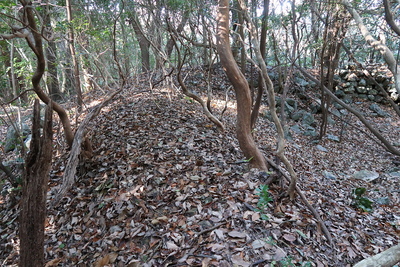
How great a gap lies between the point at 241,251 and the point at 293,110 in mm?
9135

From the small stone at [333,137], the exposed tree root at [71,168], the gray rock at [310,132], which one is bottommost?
the small stone at [333,137]

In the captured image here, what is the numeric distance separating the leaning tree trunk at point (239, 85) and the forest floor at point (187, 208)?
0.29 meters

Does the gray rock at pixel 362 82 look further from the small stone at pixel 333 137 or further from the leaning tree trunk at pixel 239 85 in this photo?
the leaning tree trunk at pixel 239 85

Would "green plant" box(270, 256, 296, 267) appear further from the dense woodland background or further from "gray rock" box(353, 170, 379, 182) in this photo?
"gray rock" box(353, 170, 379, 182)

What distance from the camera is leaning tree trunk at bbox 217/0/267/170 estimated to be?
4344mm

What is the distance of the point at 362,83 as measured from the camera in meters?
13.6

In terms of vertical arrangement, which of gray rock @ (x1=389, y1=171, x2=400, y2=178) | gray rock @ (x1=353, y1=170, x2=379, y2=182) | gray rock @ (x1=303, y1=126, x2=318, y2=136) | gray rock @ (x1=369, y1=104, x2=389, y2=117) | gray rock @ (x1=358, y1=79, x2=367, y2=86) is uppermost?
gray rock @ (x1=358, y1=79, x2=367, y2=86)

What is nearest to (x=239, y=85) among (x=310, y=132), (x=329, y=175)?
(x=329, y=175)

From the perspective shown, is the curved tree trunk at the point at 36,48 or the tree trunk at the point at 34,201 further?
the curved tree trunk at the point at 36,48

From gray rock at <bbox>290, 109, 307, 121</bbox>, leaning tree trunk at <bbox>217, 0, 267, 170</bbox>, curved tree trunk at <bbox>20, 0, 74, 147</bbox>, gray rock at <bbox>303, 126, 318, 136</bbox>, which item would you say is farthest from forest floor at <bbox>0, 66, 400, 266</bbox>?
gray rock at <bbox>290, 109, 307, 121</bbox>

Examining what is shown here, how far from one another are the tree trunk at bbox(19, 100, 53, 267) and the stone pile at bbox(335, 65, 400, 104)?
47.5 ft

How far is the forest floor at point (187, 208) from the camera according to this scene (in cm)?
314

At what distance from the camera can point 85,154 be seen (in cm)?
482

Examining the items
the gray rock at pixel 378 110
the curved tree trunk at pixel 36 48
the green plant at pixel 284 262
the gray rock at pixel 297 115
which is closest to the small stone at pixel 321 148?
the gray rock at pixel 297 115
